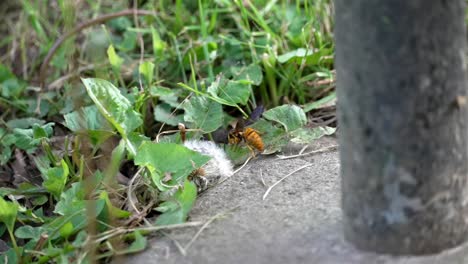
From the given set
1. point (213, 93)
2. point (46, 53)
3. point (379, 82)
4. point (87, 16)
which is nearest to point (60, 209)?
point (213, 93)

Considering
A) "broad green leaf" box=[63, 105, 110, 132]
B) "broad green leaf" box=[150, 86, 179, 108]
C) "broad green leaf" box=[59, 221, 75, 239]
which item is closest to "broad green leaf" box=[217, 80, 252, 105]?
"broad green leaf" box=[150, 86, 179, 108]

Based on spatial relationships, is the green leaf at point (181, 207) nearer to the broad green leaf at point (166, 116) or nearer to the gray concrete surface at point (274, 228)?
the gray concrete surface at point (274, 228)

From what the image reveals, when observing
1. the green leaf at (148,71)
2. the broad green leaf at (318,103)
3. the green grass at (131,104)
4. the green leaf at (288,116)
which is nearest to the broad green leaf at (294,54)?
the green grass at (131,104)

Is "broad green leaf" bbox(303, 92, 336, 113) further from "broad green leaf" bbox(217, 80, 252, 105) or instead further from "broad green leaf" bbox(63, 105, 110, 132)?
"broad green leaf" bbox(63, 105, 110, 132)

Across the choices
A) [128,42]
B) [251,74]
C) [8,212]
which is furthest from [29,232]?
[128,42]

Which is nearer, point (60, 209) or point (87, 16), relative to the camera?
point (60, 209)

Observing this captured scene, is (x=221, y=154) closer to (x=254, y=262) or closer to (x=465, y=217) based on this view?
(x=254, y=262)
